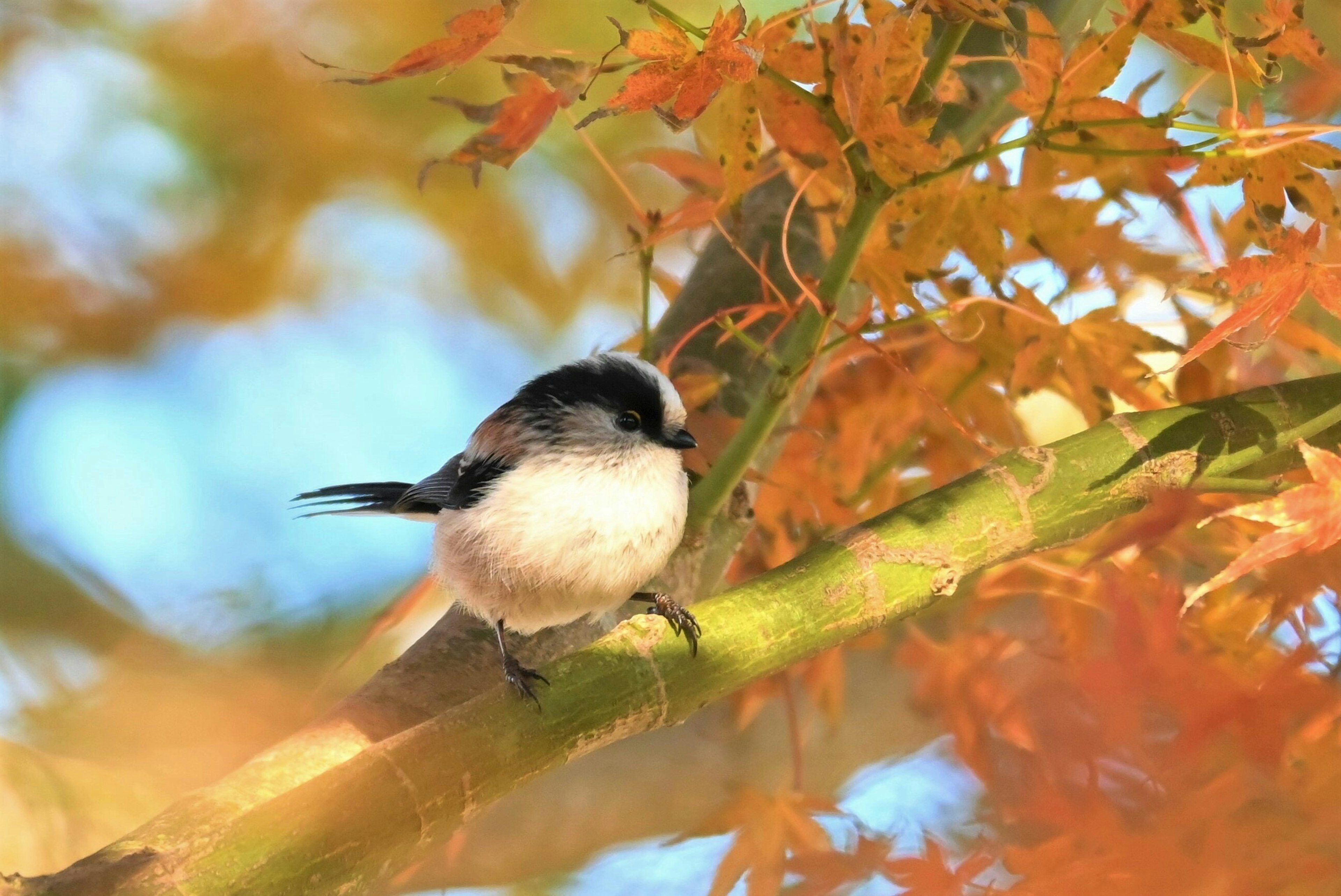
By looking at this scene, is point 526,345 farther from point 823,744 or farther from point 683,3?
point 823,744

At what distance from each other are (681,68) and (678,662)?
414 millimetres

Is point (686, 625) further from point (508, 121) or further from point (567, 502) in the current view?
point (508, 121)

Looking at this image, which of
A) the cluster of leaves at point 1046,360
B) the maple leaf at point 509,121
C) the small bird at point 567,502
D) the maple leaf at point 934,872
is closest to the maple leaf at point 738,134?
the cluster of leaves at point 1046,360

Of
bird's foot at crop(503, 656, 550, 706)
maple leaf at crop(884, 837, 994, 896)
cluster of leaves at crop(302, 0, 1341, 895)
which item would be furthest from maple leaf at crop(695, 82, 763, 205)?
maple leaf at crop(884, 837, 994, 896)

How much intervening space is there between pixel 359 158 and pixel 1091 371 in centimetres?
144

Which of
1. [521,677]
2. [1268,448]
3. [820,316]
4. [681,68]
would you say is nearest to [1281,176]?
[1268,448]

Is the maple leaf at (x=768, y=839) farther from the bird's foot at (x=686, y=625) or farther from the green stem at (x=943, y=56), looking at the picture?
the green stem at (x=943, y=56)

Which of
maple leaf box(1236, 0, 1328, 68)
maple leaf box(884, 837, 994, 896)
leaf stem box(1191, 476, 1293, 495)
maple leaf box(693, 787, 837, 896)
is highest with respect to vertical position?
maple leaf box(1236, 0, 1328, 68)

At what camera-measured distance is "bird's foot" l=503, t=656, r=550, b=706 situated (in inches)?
29.4

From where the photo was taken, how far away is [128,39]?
1794 millimetres

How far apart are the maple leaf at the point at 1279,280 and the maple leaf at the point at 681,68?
34 cm

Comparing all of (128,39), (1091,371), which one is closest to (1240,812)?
(1091,371)

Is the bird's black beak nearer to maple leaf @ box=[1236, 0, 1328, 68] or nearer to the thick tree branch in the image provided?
the thick tree branch

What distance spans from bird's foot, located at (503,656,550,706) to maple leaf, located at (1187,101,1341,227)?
2.03 feet
